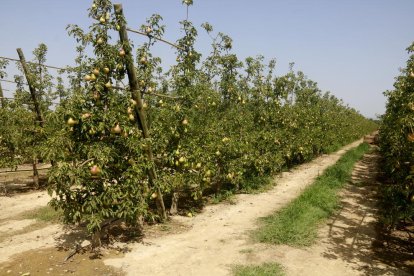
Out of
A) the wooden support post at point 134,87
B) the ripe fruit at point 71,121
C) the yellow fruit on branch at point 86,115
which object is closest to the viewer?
the ripe fruit at point 71,121

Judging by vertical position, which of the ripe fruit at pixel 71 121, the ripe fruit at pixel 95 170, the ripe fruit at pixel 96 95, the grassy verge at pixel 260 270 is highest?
the ripe fruit at pixel 96 95

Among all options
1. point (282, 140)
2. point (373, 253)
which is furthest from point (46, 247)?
point (282, 140)

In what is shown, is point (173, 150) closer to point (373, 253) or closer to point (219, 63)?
point (219, 63)

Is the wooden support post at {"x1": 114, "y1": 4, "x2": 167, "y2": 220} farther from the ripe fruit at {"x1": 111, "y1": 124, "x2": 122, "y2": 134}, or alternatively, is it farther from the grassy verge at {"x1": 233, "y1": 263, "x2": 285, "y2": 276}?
the grassy verge at {"x1": 233, "y1": 263, "x2": 285, "y2": 276}

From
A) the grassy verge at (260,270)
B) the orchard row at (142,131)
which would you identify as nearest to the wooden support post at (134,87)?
the orchard row at (142,131)

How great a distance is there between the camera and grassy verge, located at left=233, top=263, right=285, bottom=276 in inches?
239

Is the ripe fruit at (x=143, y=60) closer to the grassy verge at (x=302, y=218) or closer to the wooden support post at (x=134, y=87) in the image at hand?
the wooden support post at (x=134, y=87)

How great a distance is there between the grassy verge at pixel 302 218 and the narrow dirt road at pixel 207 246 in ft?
1.51

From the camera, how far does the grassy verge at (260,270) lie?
6059mm

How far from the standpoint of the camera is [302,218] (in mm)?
9047

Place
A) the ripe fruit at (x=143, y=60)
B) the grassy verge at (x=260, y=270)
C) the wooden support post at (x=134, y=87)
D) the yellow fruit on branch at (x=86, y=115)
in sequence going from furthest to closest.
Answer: the ripe fruit at (x=143, y=60) → the wooden support post at (x=134, y=87) → the yellow fruit on branch at (x=86, y=115) → the grassy verge at (x=260, y=270)

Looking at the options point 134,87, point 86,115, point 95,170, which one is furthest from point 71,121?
point 134,87

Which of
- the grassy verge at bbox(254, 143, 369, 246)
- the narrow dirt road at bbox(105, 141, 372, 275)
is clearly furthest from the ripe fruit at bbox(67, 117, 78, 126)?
the grassy verge at bbox(254, 143, 369, 246)

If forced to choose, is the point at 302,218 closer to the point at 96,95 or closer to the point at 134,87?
the point at 134,87
